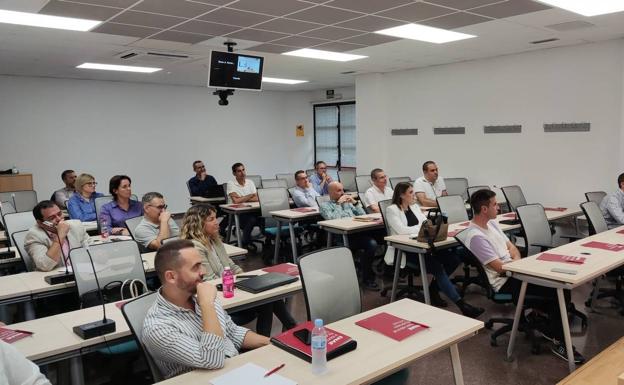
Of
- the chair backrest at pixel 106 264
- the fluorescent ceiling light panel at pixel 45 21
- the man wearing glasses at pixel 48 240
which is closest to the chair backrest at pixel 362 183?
the fluorescent ceiling light panel at pixel 45 21

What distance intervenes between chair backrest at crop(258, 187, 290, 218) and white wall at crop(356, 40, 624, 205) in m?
3.41

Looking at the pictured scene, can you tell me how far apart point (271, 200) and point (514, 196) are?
12.1 ft

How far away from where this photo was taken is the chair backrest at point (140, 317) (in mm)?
2156

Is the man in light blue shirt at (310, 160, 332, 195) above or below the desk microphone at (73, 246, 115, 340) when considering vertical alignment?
above

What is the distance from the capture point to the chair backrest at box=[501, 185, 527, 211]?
7.15 m

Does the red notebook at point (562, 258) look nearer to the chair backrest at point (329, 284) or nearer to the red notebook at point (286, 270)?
the chair backrest at point (329, 284)

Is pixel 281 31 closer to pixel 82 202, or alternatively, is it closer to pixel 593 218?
pixel 82 202

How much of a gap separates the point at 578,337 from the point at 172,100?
9.91 meters

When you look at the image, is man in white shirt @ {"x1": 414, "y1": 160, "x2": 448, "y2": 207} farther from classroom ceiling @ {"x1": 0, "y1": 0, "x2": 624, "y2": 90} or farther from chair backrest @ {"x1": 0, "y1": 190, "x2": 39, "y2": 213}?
chair backrest @ {"x1": 0, "y1": 190, "x2": 39, "y2": 213}

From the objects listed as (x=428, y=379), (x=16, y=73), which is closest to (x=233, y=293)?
(x=428, y=379)

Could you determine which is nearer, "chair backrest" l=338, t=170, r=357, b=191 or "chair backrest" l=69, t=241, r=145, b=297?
"chair backrest" l=69, t=241, r=145, b=297

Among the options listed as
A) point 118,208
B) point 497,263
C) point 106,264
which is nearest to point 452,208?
point 497,263

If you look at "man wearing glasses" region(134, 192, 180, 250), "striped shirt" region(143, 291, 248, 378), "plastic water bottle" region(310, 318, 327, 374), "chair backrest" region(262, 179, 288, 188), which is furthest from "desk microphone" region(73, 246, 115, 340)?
"chair backrest" region(262, 179, 288, 188)

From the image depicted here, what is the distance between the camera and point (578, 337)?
4145 millimetres
